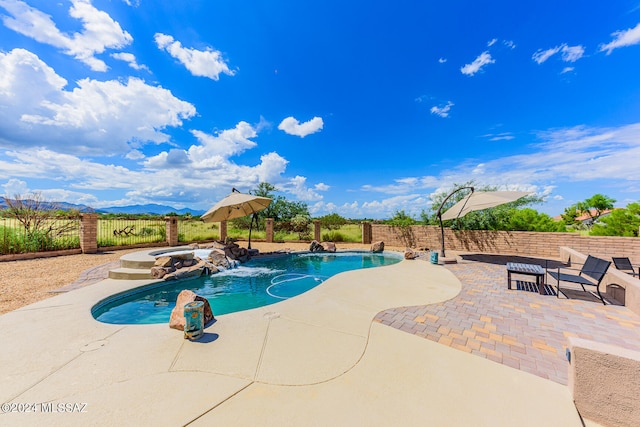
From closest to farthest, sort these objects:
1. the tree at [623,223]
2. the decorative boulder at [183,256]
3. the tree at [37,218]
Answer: the decorative boulder at [183,256] → the tree at [37,218] → the tree at [623,223]

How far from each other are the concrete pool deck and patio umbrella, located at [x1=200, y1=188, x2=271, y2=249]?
5.61 meters

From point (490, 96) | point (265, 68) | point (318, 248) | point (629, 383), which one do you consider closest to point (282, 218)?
point (318, 248)

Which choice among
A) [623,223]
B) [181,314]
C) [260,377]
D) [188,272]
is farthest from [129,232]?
[623,223]

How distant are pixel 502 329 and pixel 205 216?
386 inches

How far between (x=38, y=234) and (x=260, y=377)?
13380 mm

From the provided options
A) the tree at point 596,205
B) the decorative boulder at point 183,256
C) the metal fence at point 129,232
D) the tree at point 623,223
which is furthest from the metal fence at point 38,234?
the tree at point 596,205

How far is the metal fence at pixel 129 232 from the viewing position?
11922 millimetres

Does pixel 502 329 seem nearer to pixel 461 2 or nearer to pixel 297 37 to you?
pixel 461 2

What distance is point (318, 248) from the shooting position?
42.8ft

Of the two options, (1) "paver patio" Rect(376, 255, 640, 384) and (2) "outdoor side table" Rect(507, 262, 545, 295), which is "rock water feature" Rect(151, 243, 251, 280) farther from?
(2) "outdoor side table" Rect(507, 262, 545, 295)

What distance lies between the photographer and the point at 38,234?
31.7ft

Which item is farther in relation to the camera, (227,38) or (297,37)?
(297,37)

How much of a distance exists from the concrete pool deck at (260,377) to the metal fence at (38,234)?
852cm

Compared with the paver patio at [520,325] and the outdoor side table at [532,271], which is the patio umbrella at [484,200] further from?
the paver patio at [520,325]
